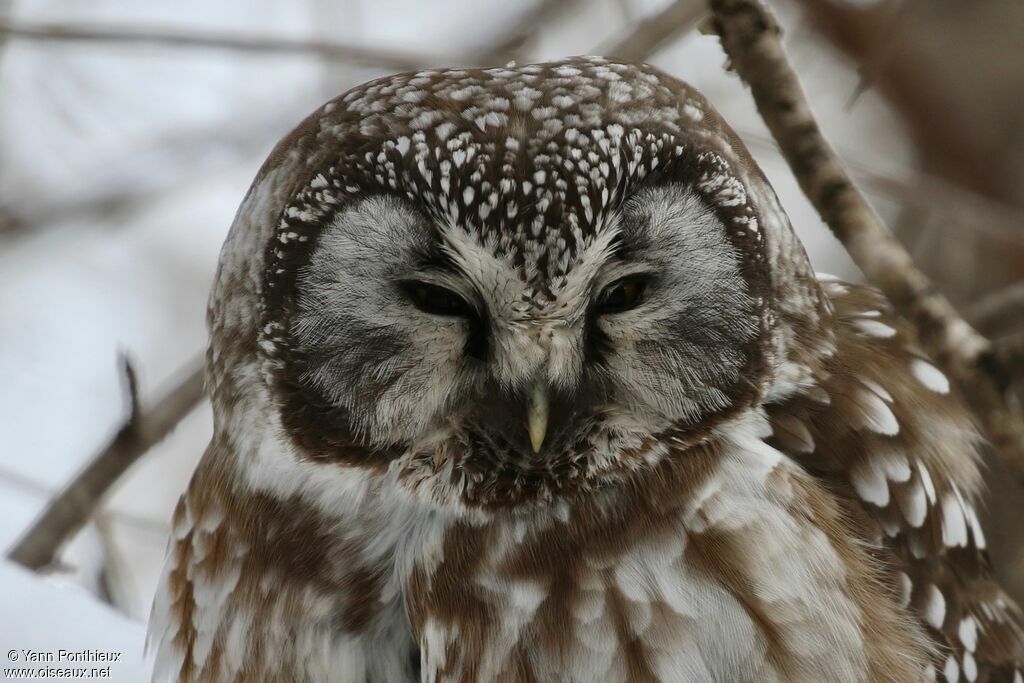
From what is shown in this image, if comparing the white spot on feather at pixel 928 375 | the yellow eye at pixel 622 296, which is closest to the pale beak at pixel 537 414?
the yellow eye at pixel 622 296

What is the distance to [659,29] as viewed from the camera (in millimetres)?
3307

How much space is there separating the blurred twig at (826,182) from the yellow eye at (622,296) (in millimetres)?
454

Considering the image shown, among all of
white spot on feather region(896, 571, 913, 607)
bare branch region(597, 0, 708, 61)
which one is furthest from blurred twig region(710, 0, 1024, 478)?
bare branch region(597, 0, 708, 61)

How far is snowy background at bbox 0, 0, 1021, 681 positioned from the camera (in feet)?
14.0

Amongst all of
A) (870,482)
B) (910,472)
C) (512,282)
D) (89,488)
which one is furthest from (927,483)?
(89,488)

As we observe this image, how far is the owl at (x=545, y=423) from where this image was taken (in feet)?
7.36

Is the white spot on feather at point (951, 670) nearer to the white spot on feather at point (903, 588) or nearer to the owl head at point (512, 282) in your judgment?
the white spot on feather at point (903, 588)

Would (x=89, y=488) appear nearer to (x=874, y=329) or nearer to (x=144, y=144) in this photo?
(x=874, y=329)

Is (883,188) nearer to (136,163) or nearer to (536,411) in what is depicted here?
(536,411)

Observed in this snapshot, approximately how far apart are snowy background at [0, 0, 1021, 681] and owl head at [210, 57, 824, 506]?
1.19 metres

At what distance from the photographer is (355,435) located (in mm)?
2436

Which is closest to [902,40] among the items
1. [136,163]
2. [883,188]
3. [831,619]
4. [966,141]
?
[966,141]

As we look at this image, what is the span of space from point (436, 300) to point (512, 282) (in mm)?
160

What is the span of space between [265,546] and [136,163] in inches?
126
